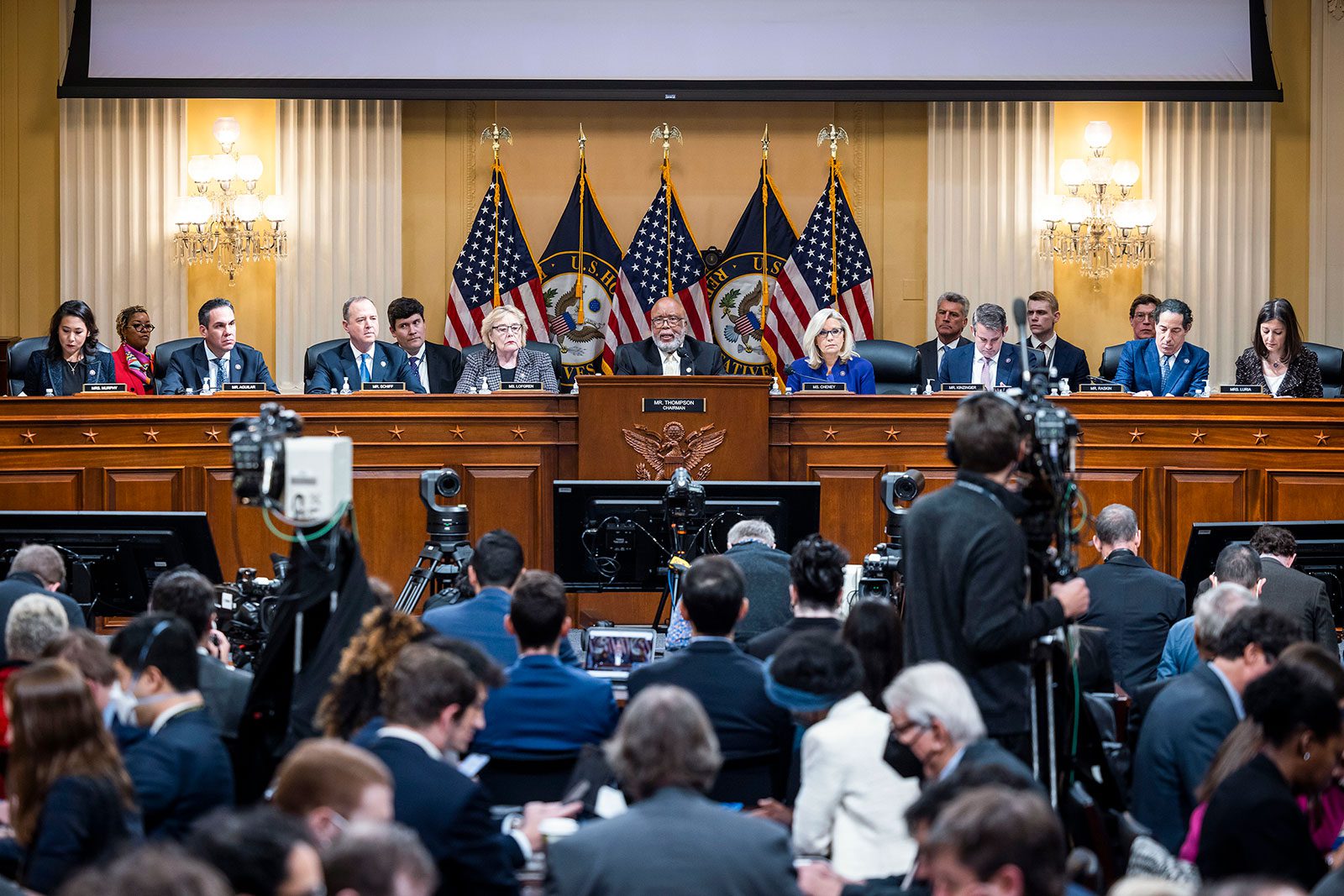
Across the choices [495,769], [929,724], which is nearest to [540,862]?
[495,769]

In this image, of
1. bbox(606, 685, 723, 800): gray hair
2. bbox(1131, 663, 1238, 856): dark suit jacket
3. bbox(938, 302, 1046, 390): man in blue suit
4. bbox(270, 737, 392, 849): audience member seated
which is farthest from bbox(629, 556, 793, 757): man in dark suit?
bbox(938, 302, 1046, 390): man in blue suit

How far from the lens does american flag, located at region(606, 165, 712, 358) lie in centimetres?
1215

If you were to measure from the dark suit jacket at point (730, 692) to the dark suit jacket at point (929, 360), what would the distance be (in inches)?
243

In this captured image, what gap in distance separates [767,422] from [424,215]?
4817 millimetres

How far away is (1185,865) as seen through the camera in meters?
3.70

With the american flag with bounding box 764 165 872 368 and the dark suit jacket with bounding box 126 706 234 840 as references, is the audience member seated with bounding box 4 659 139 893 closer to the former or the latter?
the dark suit jacket with bounding box 126 706 234 840

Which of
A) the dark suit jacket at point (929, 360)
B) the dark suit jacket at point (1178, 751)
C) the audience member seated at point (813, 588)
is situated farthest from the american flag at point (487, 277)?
the dark suit jacket at point (1178, 751)

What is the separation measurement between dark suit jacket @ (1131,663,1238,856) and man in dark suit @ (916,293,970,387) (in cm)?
634

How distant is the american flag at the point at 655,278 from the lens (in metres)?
12.1

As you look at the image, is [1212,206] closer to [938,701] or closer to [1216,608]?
[1216,608]

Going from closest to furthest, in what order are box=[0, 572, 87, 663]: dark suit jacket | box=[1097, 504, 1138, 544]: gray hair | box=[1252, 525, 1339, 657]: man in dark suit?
box=[0, 572, 87, 663]: dark suit jacket → box=[1252, 525, 1339, 657]: man in dark suit → box=[1097, 504, 1138, 544]: gray hair

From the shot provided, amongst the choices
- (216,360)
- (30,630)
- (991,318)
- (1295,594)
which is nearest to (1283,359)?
(991,318)

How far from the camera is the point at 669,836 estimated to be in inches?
122

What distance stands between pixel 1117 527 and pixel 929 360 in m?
4.15
